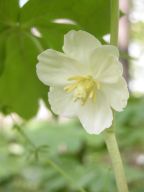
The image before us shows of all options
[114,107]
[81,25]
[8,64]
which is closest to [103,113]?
[114,107]

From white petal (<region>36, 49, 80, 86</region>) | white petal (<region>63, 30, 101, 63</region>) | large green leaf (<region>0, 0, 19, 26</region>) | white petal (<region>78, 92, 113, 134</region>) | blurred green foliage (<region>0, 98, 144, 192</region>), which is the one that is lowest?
blurred green foliage (<region>0, 98, 144, 192</region>)

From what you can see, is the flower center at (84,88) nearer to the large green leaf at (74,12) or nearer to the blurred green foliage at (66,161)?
the large green leaf at (74,12)

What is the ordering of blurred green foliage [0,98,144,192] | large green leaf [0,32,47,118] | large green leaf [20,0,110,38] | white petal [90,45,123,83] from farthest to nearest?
blurred green foliage [0,98,144,192], large green leaf [0,32,47,118], large green leaf [20,0,110,38], white petal [90,45,123,83]

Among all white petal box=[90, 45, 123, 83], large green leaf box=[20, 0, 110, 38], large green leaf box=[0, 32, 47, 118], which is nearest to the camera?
white petal box=[90, 45, 123, 83]

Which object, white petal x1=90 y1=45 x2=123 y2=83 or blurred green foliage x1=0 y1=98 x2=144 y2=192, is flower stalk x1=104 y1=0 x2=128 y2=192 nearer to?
white petal x1=90 y1=45 x2=123 y2=83

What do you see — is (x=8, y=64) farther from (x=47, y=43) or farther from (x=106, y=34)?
(x=106, y=34)

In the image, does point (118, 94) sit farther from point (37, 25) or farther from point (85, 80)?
point (37, 25)

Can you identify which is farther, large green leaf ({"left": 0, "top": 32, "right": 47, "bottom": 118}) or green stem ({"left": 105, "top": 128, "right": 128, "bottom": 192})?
large green leaf ({"left": 0, "top": 32, "right": 47, "bottom": 118})

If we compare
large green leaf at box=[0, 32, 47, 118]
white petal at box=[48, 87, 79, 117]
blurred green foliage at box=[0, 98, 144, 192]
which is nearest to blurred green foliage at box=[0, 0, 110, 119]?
large green leaf at box=[0, 32, 47, 118]
